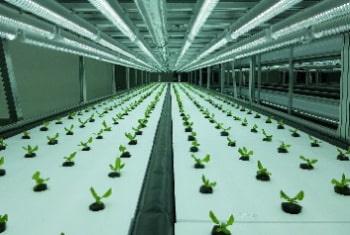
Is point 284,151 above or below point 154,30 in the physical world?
below

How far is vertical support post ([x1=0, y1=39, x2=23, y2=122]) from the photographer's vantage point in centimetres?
520

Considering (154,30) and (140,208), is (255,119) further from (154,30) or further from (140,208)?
(140,208)

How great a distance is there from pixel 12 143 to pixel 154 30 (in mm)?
3047

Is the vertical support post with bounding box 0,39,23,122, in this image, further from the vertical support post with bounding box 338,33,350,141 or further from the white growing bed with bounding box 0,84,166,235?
the vertical support post with bounding box 338,33,350,141

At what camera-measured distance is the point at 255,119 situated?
634 centimetres

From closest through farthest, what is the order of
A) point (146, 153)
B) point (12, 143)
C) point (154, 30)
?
point (146, 153)
point (12, 143)
point (154, 30)

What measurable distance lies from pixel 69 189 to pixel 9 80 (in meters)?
3.51

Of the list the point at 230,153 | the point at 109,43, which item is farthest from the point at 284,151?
the point at 109,43

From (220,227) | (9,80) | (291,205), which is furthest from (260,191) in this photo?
(9,80)

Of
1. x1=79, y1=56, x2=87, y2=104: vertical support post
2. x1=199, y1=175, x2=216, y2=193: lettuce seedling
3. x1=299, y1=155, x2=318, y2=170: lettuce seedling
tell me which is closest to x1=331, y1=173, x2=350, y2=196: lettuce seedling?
x1=299, y1=155, x2=318, y2=170: lettuce seedling

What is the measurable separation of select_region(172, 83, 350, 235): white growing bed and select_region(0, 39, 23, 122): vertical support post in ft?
9.39

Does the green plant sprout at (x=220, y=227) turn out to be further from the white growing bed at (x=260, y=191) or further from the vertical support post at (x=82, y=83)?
the vertical support post at (x=82, y=83)

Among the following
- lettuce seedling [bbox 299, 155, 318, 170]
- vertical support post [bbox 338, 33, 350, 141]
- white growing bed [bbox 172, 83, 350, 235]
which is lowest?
white growing bed [bbox 172, 83, 350, 235]

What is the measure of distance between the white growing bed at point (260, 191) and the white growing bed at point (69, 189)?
1.18ft
